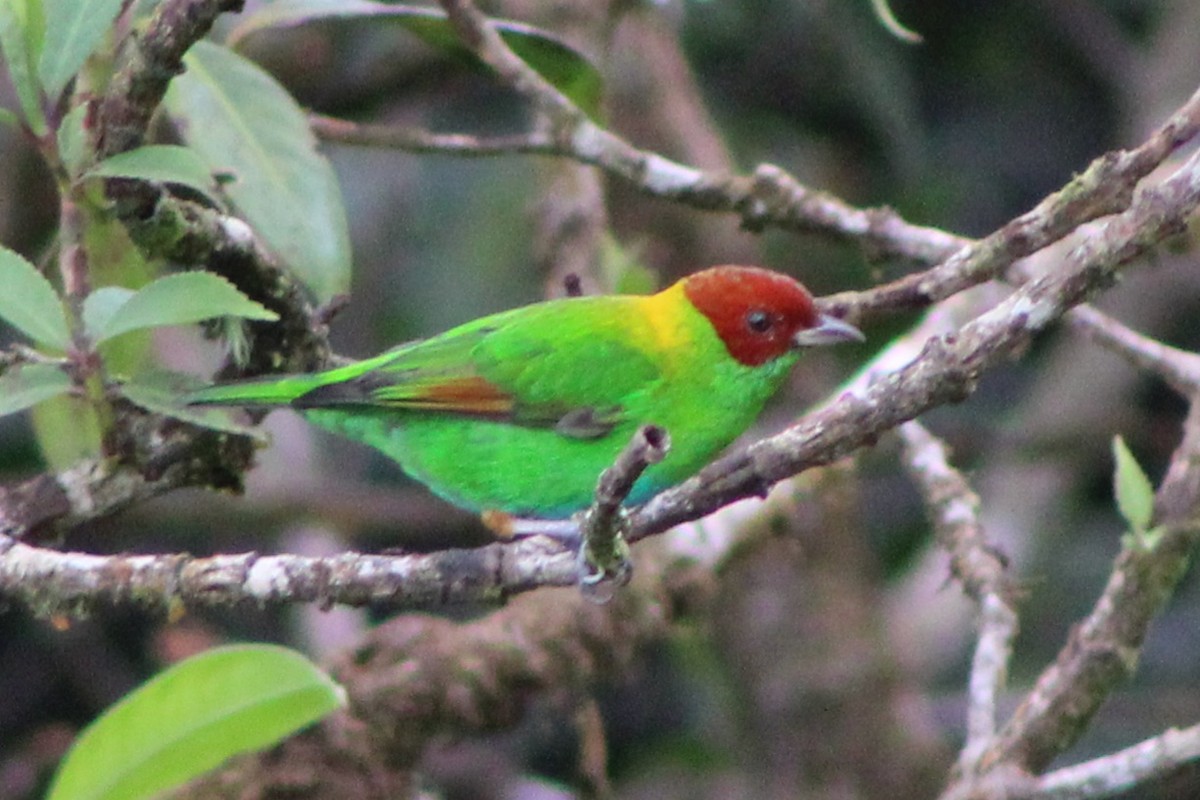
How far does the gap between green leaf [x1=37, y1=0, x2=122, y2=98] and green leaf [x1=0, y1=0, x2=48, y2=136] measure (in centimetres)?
5

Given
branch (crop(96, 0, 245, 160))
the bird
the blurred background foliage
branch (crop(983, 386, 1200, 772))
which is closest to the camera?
branch (crop(96, 0, 245, 160))

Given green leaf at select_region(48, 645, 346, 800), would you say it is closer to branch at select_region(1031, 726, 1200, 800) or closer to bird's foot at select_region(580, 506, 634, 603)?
bird's foot at select_region(580, 506, 634, 603)

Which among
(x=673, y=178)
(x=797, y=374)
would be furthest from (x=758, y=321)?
(x=797, y=374)

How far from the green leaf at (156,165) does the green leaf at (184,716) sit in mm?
717

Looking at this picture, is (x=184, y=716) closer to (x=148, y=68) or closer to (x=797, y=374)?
(x=148, y=68)

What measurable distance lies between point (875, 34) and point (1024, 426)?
1566 millimetres

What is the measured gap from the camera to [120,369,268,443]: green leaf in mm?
2344

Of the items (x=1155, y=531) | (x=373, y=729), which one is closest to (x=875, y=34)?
(x=1155, y=531)

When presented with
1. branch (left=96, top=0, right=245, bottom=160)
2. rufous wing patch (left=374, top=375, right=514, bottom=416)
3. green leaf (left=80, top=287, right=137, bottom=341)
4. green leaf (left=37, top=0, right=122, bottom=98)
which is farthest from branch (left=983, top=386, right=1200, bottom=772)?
green leaf (left=37, top=0, right=122, bottom=98)

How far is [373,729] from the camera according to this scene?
3.46 meters

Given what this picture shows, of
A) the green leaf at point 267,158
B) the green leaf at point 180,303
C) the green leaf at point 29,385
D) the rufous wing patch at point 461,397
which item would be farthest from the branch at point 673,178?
the green leaf at point 29,385

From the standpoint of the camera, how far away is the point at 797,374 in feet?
19.3

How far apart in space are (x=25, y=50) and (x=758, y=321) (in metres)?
1.69

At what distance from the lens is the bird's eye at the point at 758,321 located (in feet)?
11.0
